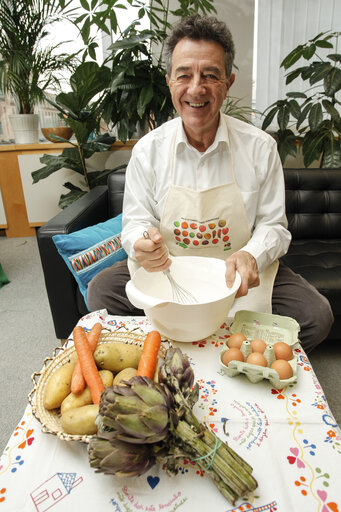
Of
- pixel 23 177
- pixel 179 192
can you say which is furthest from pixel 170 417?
pixel 23 177

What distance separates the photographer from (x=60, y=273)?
1.50m

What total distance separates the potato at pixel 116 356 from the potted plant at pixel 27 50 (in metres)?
2.55

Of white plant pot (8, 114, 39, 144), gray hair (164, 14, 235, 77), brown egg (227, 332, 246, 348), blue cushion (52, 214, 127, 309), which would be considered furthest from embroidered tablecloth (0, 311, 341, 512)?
white plant pot (8, 114, 39, 144)

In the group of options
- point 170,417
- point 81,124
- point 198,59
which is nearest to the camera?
point 170,417

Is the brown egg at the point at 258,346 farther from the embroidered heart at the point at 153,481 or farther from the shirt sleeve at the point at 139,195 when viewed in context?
the shirt sleeve at the point at 139,195

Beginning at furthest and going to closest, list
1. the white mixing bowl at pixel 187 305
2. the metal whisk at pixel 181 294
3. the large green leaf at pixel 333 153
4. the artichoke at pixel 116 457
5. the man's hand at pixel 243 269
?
the large green leaf at pixel 333 153
the metal whisk at pixel 181 294
the man's hand at pixel 243 269
the white mixing bowl at pixel 187 305
the artichoke at pixel 116 457

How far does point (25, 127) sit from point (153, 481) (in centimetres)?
324

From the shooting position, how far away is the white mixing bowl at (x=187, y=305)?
0.74m

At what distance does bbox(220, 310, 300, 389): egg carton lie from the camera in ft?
2.31

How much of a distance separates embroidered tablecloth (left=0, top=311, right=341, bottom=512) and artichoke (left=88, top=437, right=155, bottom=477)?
6 centimetres

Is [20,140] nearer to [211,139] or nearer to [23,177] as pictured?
[23,177]

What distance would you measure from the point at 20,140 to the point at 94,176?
97cm

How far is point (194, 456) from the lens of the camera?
0.54 metres

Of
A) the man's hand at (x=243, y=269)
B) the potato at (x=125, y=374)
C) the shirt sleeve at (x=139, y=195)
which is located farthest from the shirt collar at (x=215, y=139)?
the potato at (x=125, y=374)
